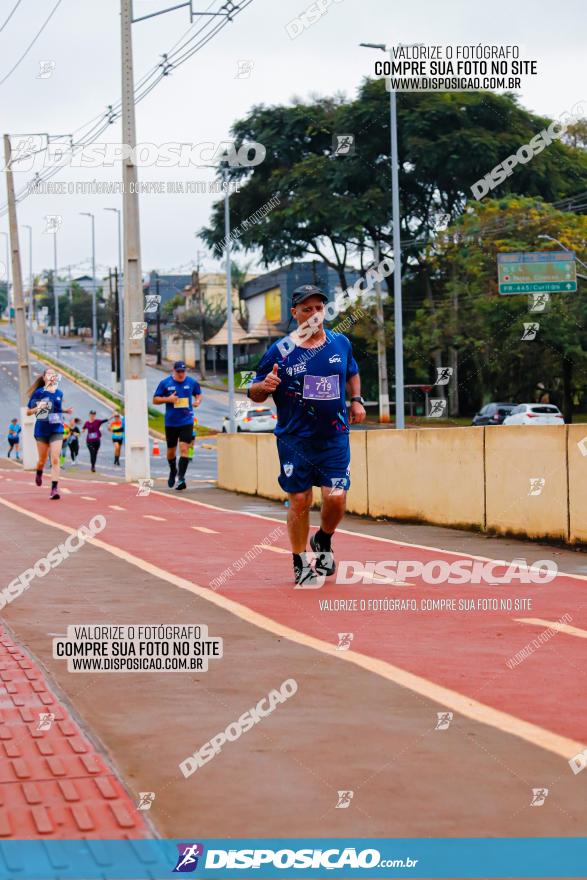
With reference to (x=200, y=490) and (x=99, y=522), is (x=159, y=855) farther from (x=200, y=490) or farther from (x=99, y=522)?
(x=200, y=490)

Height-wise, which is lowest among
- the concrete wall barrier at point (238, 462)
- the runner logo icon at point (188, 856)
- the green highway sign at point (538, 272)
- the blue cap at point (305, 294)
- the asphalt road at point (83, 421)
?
the asphalt road at point (83, 421)

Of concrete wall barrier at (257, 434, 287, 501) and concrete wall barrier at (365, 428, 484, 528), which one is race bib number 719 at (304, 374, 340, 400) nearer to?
concrete wall barrier at (365, 428, 484, 528)

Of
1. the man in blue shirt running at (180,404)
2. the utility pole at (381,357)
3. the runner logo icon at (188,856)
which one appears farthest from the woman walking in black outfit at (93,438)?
the runner logo icon at (188,856)

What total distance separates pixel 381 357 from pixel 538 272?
20.4 m

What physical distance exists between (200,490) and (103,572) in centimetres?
1162

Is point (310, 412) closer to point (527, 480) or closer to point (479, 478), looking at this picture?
point (527, 480)

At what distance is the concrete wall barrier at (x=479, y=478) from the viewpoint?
38.5 feet

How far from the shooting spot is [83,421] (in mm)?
74562

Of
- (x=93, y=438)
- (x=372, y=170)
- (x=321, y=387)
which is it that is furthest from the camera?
(x=372, y=170)

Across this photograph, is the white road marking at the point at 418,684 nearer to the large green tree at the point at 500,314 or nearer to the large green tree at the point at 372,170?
the large green tree at the point at 500,314

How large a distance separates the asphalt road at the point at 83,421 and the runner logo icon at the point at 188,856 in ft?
69.0

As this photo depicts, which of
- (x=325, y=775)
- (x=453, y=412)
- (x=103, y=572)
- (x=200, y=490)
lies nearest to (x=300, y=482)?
(x=103, y=572)

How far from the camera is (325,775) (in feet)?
13.9

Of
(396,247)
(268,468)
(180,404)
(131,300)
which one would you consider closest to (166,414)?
(180,404)
